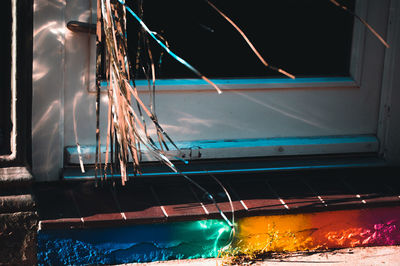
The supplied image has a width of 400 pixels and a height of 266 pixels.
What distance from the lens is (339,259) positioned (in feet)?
7.70

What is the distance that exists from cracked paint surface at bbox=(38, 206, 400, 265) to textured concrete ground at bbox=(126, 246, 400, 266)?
1.3 inches

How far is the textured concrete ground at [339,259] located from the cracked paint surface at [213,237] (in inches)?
1.3

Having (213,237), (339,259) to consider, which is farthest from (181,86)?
(339,259)

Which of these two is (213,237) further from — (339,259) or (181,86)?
(181,86)

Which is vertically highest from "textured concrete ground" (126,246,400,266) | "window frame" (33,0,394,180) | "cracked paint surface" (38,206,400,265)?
"window frame" (33,0,394,180)

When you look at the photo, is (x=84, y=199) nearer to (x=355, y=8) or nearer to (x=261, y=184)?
(x=261, y=184)

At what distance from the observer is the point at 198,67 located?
2.75 meters

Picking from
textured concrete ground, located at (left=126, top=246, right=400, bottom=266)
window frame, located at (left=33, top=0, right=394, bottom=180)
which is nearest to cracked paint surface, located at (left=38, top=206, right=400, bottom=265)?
textured concrete ground, located at (left=126, top=246, right=400, bottom=266)

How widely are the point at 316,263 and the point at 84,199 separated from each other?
103cm

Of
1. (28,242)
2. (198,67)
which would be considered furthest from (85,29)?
(28,242)

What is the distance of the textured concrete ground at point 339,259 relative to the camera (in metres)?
2.30

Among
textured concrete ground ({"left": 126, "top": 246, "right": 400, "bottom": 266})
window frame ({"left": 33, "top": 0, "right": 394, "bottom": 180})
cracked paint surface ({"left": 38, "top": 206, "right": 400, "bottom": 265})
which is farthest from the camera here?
window frame ({"left": 33, "top": 0, "right": 394, "bottom": 180})

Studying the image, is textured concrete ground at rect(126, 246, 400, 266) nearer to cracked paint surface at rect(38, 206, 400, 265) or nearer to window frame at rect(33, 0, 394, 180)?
cracked paint surface at rect(38, 206, 400, 265)

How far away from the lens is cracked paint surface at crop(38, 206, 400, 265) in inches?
86.3
